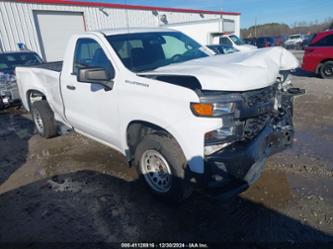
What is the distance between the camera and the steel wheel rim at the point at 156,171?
9.67 feet

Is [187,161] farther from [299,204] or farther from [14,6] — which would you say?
[14,6]

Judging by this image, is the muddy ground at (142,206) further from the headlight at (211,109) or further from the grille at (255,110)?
the headlight at (211,109)

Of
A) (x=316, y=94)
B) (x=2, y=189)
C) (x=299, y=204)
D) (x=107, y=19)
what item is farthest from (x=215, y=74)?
(x=107, y=19)

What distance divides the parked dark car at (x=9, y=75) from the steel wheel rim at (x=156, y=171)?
6.91 m

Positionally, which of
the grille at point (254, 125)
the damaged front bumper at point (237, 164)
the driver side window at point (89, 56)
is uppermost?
the driver side window at point (89, 56)

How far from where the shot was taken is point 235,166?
2.42 metres

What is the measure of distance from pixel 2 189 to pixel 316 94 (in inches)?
346

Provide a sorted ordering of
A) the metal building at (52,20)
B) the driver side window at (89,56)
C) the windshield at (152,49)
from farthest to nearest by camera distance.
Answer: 1. the metal building at (52,20)
2. the driver side window at (89,56)
3. the windshield at (152,49)

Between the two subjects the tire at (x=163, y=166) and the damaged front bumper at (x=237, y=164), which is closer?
the damaged front bumper at (x=237, y=164)

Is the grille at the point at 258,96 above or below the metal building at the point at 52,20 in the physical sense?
below

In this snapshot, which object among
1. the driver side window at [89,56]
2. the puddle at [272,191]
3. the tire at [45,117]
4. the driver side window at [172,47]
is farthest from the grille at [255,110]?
the tire at [45,117]

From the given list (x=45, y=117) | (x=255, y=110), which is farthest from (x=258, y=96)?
(x=45, y=117)

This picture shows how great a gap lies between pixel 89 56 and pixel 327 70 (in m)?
10.6

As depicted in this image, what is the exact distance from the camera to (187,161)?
260 centimetres
